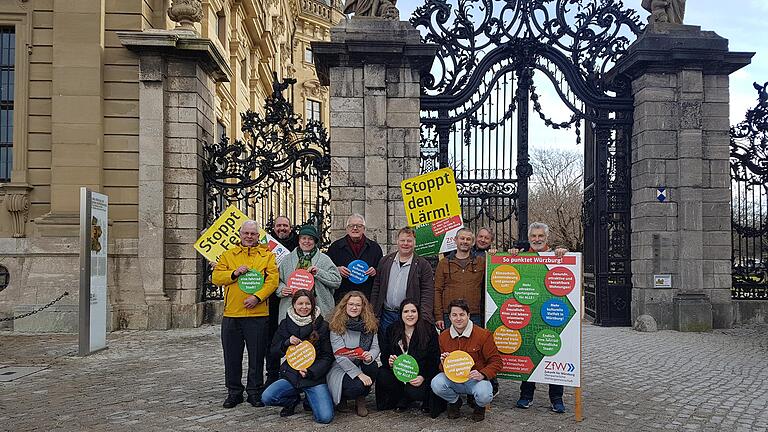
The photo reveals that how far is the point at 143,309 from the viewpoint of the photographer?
13.1m

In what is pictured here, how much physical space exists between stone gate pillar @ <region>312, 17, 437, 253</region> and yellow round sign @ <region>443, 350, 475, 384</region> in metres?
6.56

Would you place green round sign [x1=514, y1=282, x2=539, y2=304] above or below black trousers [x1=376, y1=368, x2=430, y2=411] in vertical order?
above

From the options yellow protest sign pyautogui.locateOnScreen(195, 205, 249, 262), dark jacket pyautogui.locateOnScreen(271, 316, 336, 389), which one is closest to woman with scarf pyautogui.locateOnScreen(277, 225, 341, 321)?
dark jacket pyautogui.locateOnScreen(271, 316, 336, 389)

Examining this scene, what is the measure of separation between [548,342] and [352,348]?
198 cm

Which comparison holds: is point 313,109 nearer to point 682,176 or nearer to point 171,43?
point 171,43

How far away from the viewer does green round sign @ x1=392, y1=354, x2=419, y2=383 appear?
21.6ft

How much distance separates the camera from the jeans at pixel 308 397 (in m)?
6.48

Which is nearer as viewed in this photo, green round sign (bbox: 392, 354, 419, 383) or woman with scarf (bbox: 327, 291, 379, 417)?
green round sign (bbox: 392, 354, 419, 383)

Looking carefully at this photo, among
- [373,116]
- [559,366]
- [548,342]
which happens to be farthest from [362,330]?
[373,116]

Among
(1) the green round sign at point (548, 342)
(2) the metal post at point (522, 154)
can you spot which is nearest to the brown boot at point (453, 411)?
(1) the green round sign at point (548, 342)

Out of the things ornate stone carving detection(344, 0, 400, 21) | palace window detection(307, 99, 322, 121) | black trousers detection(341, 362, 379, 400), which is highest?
palace window detection(307, 99, 322, 121)

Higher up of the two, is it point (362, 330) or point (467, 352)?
point (362, 330)

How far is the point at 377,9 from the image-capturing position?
13.5 metres

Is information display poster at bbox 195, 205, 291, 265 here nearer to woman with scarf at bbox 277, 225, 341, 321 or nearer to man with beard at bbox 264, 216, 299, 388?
man with beard at bbox 264, 216, 299, 388
